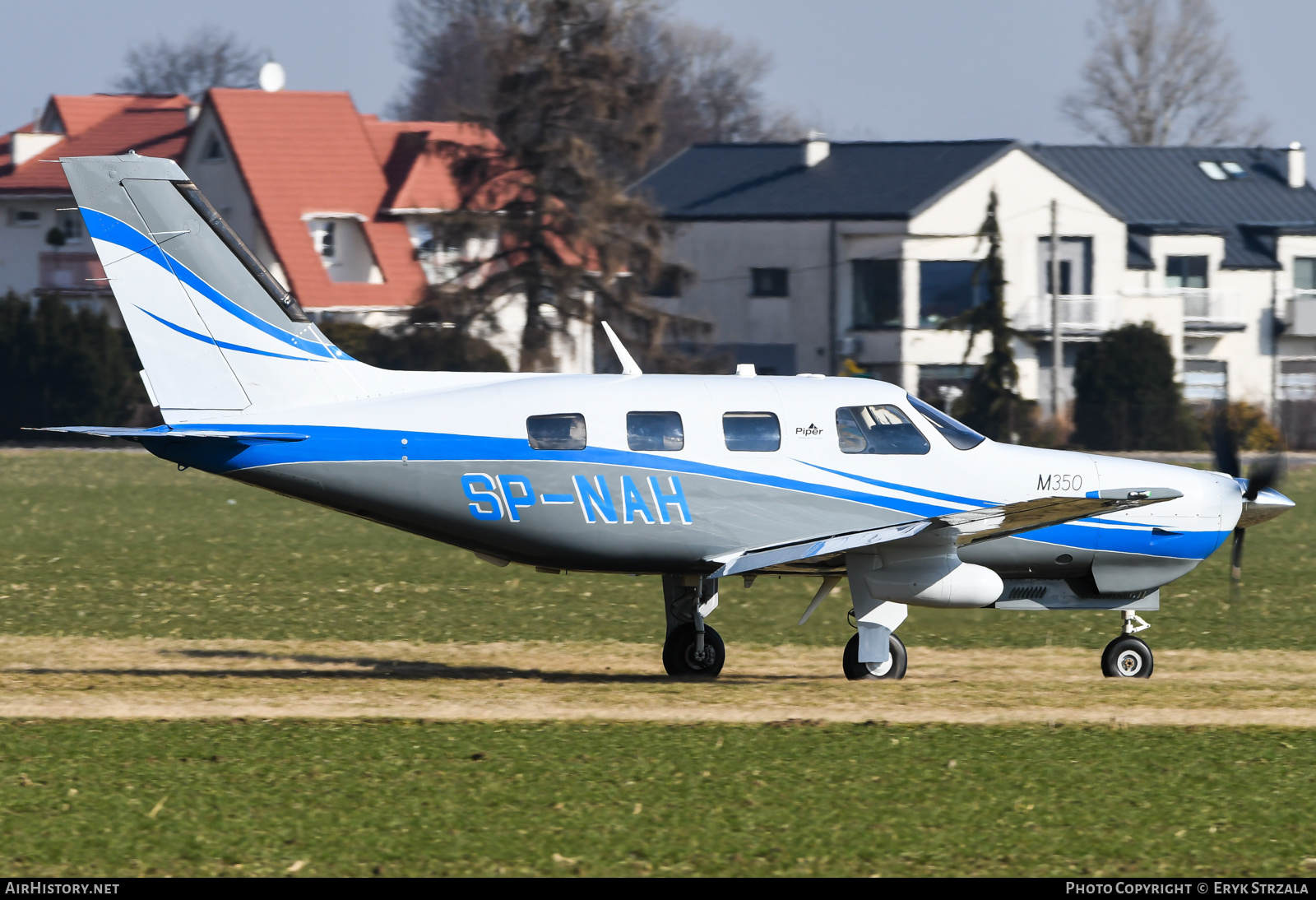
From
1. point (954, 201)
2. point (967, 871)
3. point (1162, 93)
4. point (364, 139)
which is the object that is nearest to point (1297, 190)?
point (954, 201)

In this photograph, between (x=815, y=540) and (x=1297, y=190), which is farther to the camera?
(x=1297, y=190)

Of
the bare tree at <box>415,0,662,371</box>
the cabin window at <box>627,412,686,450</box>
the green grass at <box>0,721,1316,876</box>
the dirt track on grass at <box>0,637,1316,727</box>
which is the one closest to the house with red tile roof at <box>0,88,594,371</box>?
the bare tree at <box>415,0,662,371</box>

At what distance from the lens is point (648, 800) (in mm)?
10430

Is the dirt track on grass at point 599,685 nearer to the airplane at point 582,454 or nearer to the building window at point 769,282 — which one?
the airplane at point 582,454

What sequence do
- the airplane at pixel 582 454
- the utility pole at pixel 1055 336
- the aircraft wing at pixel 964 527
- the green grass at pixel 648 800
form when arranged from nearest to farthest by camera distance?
the green grass at pixel 648 800 < the aircraft wing at pixel 964 527 < the airplane at pixel 582 454 < the utility pole at pixel 1055 336

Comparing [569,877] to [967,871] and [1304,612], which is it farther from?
[1304,612]

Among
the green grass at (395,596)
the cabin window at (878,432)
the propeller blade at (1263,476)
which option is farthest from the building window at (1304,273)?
the cabin window at (878,432)

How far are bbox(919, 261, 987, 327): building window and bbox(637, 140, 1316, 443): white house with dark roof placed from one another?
0.08 metres

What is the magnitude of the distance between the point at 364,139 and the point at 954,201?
23.3 m

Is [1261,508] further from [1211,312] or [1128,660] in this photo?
[1211,312]

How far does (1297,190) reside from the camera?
249 ft

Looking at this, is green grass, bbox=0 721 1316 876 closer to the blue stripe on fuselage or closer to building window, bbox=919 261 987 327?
the blue stripe on fuselage

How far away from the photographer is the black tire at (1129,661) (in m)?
15.6

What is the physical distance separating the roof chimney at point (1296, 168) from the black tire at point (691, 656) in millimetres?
67596
